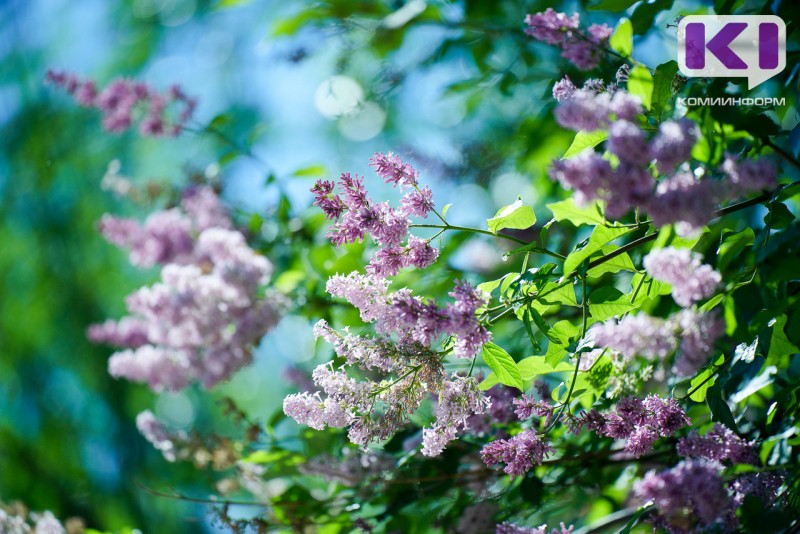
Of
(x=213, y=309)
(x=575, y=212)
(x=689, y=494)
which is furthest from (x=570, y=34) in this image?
(x=213, y=309)

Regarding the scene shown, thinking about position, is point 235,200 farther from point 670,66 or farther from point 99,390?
point 99,390

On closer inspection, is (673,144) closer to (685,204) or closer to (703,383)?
(685,204)

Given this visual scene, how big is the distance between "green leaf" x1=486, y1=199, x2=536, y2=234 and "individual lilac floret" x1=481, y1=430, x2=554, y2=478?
0.63ft

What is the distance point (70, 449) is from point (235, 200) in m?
2.66

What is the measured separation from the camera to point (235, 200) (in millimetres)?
1718

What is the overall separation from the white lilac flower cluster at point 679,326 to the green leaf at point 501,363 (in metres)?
0.17

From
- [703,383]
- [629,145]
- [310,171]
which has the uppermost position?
[629,145]

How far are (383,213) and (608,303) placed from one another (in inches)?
8.5

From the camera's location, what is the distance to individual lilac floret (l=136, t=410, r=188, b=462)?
4.27 feet

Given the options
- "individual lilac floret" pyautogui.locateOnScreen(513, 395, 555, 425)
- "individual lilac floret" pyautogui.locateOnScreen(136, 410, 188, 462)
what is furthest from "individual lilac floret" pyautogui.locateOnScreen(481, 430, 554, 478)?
"individual lilac floret" pyautogui.locateOnScreen(136, 410, 188, 462)

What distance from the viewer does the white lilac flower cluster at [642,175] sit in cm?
48

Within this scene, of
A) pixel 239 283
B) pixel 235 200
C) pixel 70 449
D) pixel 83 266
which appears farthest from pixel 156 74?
pixel 239 283

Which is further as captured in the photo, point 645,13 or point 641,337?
point 645,13

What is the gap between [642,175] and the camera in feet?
1.60
